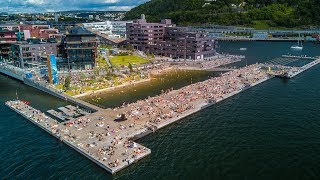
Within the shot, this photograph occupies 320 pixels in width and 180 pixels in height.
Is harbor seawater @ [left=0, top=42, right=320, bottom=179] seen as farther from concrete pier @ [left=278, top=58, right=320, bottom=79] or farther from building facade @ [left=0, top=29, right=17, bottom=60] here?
building facade @ [left=0, top=29, right=17, bottom=60]

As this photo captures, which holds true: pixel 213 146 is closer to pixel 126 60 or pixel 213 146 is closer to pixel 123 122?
pixel 123 122

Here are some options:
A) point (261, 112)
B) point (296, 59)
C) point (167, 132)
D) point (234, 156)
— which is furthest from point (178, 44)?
point (234, 156)

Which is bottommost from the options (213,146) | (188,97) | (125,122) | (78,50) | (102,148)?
(213,146)

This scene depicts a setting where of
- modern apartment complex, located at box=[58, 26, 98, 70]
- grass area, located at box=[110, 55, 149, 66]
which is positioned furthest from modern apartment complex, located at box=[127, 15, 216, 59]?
modern apartment complex, located at box=[58, 26, 98, 70]

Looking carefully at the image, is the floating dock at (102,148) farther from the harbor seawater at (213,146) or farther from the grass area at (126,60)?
the grass area at (126,60)

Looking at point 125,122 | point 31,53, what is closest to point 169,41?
point 31,53

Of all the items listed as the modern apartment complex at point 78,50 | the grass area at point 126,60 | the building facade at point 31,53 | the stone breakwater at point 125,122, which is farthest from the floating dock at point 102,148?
the grass area at point 126,60

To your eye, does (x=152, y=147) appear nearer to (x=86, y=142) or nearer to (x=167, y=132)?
(x=167, y=132)
